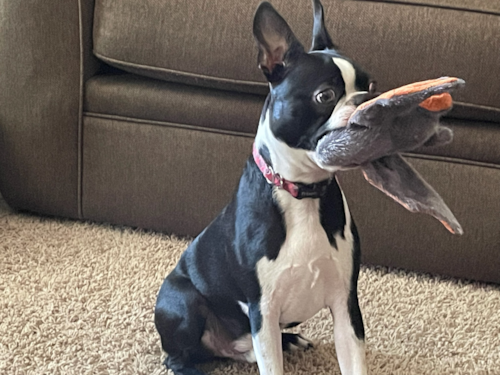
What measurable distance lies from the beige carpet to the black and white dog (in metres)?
0.20

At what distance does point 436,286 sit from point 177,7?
933mm

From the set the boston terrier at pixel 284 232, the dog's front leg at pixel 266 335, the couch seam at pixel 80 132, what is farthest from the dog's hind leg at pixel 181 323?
the couch seam at pixel 80 132

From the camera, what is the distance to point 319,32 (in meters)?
1.00

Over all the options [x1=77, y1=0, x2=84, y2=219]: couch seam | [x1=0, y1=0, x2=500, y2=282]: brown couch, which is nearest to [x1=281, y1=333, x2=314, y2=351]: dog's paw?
[x1=0, y1=0, x2=500, y2=282]: brown couch

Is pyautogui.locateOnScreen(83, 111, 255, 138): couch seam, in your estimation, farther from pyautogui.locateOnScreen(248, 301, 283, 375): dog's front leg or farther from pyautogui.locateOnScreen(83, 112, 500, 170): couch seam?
pyautogui.locateOnScreen(248, 301, 283, 375): dog's front leg

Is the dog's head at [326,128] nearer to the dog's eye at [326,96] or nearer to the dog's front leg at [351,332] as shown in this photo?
the dog's eye at [326,96]

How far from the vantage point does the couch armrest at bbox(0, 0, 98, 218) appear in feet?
5.22

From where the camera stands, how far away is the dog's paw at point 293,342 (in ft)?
4.11

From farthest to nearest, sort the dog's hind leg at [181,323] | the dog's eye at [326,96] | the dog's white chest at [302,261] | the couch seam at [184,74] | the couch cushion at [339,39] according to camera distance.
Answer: the couch seam at [184,74] < the couch cushion at [339,39] < the dog's hind leg at [181,323] < the dog's white chest at [302,261] < the dog's eye at [326,96]

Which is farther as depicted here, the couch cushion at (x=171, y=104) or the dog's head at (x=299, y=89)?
the couch cushion at (x=171, y=104)

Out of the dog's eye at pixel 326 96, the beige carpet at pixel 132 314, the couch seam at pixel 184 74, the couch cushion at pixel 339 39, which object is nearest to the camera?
the dog's eye at pixel 326 96

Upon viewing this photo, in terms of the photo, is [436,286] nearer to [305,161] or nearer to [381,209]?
[381,209]

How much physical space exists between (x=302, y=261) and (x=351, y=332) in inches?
6.6

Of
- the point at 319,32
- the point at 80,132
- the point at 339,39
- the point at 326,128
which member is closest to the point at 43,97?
the point at 80,132
